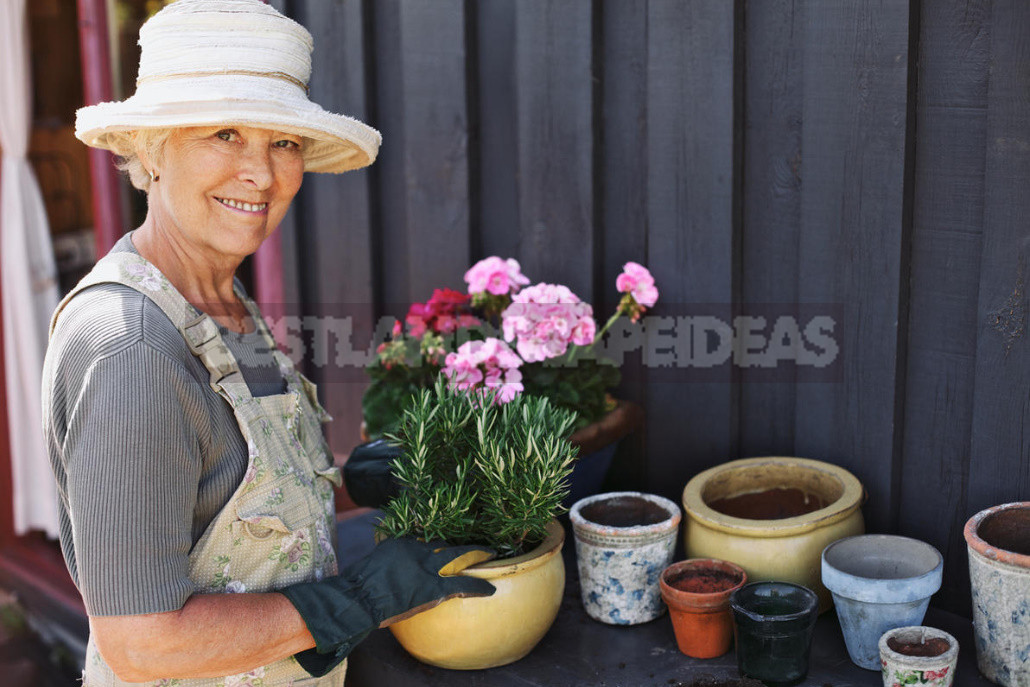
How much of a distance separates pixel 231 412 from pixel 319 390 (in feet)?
5.28

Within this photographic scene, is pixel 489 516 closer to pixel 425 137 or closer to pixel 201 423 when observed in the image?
pixel 201 423

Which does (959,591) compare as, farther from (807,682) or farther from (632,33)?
(632,33)

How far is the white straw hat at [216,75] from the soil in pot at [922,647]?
125 cm

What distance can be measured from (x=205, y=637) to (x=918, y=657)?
1054mm

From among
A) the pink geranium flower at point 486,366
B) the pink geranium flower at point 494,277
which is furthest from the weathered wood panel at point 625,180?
the pink geranium flower at point 486,366

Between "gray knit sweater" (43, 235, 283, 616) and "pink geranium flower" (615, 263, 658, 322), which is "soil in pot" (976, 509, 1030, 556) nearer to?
"pink geranium flower" (615, 263, 658, 322)

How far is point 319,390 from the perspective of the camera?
3148 mm

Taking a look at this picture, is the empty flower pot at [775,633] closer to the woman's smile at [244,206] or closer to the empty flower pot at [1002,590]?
the empty flower pot at [1002,590]

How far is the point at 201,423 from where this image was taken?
1.45m

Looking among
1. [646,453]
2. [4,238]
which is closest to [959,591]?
[646,453]

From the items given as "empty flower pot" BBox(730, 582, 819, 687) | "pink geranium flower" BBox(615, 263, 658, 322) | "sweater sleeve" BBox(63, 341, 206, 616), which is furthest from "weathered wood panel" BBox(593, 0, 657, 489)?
"sweater sleeve" BBox(63, 341, 206, 616)

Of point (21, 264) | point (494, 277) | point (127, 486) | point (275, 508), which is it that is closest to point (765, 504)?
point (494, 277)

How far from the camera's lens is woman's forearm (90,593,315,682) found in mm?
1355

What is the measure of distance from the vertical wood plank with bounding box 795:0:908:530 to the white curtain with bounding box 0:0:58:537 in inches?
142
